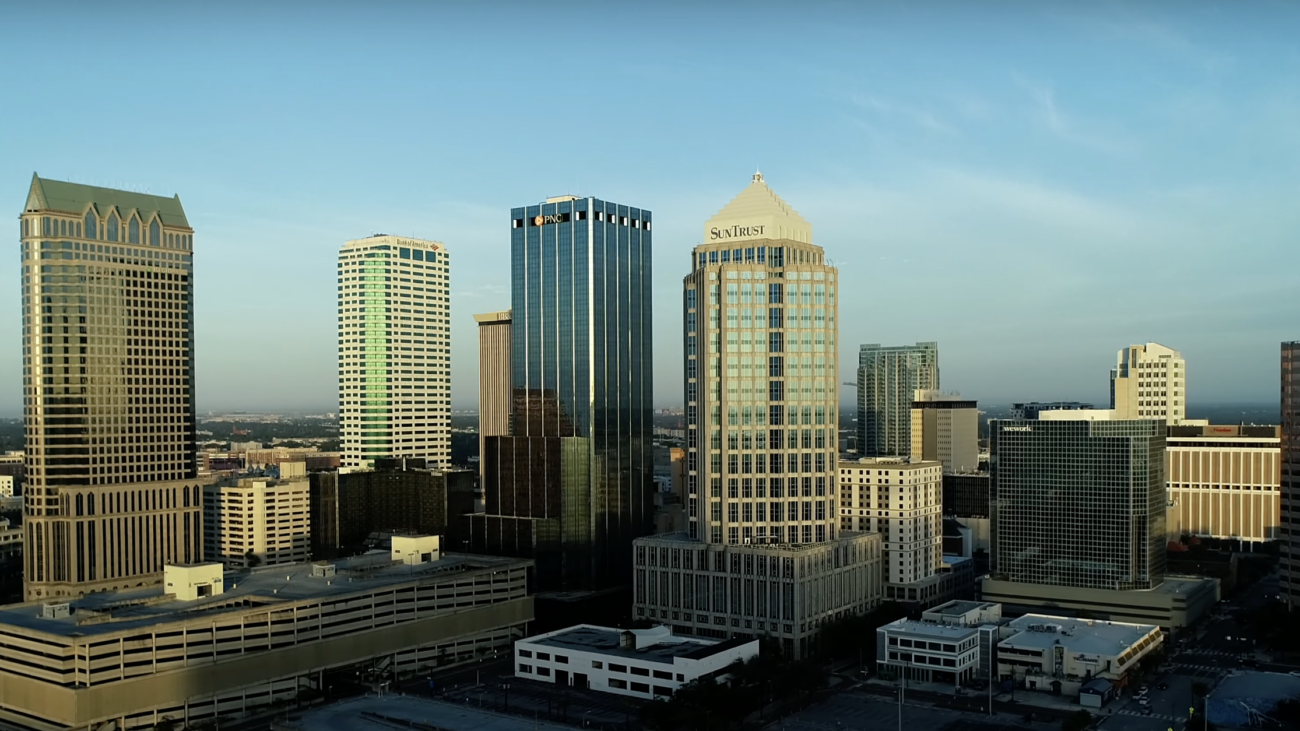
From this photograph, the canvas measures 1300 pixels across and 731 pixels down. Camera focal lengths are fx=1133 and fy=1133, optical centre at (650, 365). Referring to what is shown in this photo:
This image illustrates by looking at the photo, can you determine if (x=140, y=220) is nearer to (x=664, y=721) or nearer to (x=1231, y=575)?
(x=664, y=721)

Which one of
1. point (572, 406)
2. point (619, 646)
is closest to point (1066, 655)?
point (619, 646)

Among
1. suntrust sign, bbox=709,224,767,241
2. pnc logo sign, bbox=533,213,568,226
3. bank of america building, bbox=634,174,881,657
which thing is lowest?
bank of america building, bbox=634,174,881,657

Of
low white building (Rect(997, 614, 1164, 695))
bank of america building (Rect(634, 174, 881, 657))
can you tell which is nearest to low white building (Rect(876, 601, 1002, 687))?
low white building (Rect(997, 614, 1164, 695))

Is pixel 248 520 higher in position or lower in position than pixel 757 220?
lower

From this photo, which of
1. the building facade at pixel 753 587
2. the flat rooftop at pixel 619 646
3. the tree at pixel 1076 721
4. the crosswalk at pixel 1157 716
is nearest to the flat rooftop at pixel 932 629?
the building facade at pixel 753 587

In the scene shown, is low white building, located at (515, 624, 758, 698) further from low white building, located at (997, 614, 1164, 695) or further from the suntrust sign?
the suntrust sign

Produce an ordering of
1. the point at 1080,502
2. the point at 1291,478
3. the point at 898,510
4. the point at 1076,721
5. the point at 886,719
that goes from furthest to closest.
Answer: the point at 898,510
the point at 1080,502
the point at 1291,478
the point at 886,719
the point at 1076,721

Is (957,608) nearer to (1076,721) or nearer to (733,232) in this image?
(1076,721)
